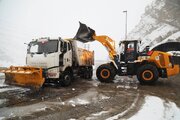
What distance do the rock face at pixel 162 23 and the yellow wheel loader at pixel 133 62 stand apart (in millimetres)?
26655

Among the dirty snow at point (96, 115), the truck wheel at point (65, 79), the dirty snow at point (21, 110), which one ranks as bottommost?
the dirty snow at point (96, 115)

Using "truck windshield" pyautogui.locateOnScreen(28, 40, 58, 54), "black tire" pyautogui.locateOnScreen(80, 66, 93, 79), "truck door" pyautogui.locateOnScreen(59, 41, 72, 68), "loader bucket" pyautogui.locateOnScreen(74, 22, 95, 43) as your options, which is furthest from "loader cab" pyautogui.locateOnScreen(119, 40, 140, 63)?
"truck windshield" pyautogui.locateOnScreen(28, 40, 58, 54)

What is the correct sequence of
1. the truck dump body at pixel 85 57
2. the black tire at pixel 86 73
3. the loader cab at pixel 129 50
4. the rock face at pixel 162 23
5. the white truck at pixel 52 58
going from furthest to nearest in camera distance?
the rock face at pixel 162 23 → the black tire at pixel 86 73 → the truck dump body at pixel 85 57 → the loader cab at pixel 129 50 → the white truck at pixel 52 58

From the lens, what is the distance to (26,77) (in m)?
10.0

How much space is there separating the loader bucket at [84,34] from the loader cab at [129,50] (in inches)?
95.7

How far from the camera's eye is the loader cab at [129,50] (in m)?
14.4

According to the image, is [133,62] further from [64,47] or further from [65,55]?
[64,47]

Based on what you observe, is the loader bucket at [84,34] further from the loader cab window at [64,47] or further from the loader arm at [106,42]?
the loader cab window at [64,47]

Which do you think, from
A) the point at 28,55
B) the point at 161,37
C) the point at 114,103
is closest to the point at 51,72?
the point at 28,55

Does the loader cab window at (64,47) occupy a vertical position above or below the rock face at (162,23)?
below

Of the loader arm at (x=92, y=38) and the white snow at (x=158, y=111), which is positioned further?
the loader arm at (x=92, y=38)

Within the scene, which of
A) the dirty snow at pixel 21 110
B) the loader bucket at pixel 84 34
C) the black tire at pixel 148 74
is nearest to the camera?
the dirty snow at pixel 21 110

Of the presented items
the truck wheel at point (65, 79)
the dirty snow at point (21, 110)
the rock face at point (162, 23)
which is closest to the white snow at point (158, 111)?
the dirty snow at point (21, 110)

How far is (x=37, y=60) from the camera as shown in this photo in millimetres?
11703
